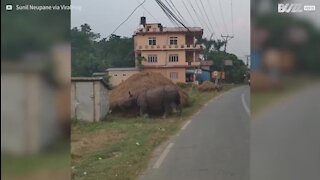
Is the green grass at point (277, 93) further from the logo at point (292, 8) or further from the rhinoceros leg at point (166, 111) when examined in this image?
the rhinoceros leg at point (166, 111)

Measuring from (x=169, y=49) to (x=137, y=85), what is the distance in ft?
1.14

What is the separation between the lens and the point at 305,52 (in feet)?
8.11

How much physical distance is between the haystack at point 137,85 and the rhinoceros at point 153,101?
3 centimetres

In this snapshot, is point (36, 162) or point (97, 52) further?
point (97, 52)

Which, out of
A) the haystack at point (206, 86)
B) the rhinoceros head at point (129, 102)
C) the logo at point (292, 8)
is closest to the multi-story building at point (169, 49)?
the haystack at point (206, 86)

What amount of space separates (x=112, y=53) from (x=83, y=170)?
Answer: 806 mm

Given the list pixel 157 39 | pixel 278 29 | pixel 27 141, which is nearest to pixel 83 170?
pixel 27 141

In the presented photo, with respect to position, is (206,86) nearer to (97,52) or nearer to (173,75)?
(173,75)

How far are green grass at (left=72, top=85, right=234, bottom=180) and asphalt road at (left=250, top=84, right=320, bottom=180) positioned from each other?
0.49 metres

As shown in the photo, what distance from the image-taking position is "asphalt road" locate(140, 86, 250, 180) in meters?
2.71

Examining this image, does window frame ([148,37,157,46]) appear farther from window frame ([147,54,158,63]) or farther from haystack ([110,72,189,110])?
haystack ([110,72,189,110])

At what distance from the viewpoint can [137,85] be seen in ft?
9.78

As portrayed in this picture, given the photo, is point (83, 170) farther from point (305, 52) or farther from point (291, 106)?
point (305, 52)

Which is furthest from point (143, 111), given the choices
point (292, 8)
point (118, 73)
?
point (292, 8)
